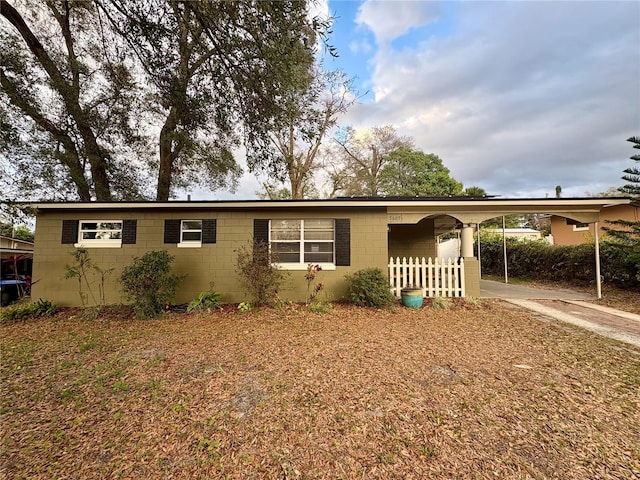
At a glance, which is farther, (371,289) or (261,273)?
(371,289)

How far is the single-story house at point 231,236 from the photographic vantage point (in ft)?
24.9

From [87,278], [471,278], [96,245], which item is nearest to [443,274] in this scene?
[471,278]

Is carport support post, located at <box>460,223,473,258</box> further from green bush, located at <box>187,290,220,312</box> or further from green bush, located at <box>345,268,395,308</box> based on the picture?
green bush, located at <box>187,290,220,312</box>

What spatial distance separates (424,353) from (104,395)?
13.3ft

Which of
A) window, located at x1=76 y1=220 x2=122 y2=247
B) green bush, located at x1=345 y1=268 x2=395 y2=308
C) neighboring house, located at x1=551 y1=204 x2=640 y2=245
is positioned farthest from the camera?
neighboring house, located at x1=551 y1=204 x2=640 y2=245

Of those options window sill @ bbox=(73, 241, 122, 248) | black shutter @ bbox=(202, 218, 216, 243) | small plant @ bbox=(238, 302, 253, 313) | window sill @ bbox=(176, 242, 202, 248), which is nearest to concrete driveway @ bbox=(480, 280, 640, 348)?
small plant @ bbox=(238, 302, 253, 313)

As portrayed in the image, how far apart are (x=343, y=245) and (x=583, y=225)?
16051 millimetres

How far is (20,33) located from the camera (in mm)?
7348

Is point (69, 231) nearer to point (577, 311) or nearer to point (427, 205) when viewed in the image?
point (427, 205)

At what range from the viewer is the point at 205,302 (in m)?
6.98

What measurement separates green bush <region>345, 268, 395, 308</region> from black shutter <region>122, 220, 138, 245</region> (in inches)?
247

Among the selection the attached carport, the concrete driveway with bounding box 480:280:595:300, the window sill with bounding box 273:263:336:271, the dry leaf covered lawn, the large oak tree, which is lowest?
the dry leaf covered lawn

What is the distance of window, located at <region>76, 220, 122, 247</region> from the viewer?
769 cm

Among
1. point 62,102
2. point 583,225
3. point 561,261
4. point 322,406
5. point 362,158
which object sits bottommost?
point 322,406
